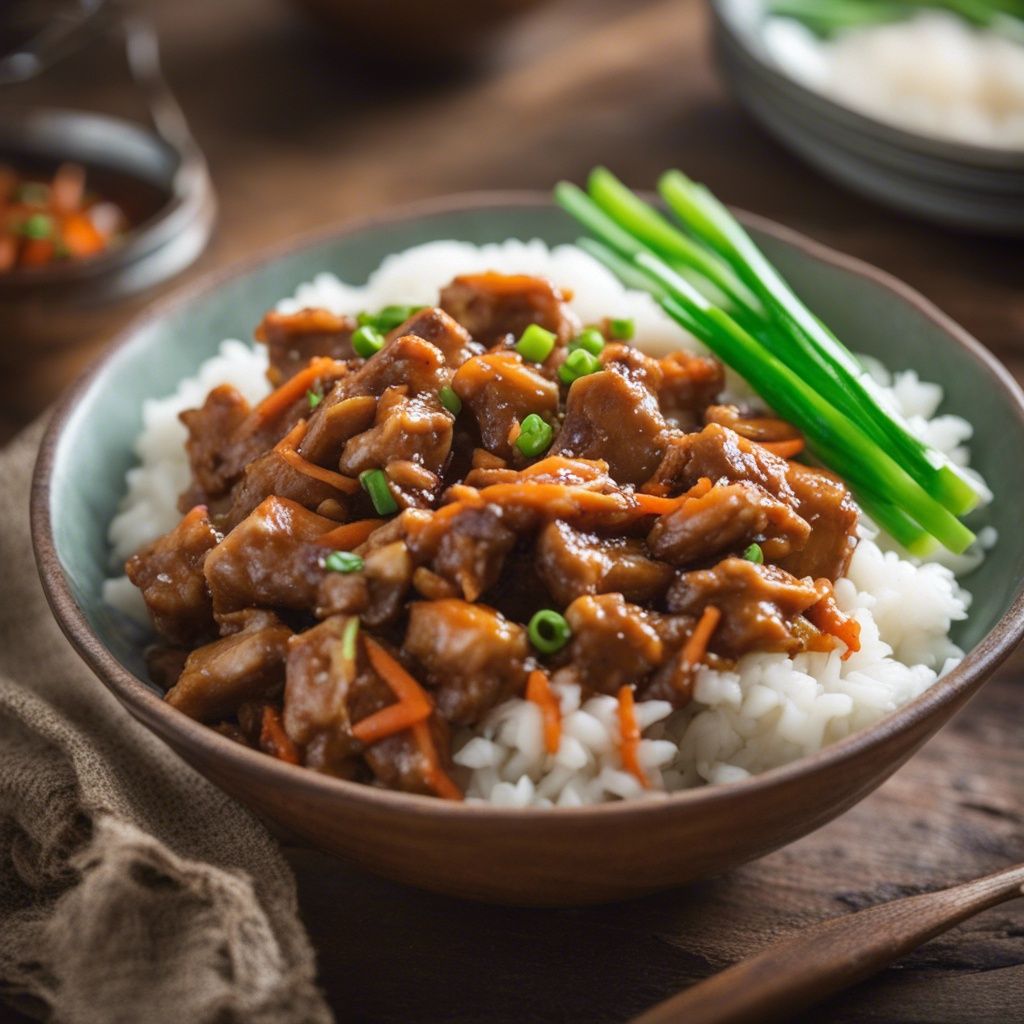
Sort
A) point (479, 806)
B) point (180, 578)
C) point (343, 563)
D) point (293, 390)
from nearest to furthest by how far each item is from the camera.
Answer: point (479, 806) < point (343, 563) < point (180, 578) < point (293, 390)

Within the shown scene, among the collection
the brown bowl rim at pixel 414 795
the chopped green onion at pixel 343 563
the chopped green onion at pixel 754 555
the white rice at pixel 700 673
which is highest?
the chopped green onion at pixel 343 563

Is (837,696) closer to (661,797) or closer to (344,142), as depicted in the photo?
(661,797)

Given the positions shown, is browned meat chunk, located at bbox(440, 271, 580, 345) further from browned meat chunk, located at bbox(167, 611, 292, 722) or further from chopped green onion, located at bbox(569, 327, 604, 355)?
browned meat chunk, located at bbox(167, 611, 292, 722)

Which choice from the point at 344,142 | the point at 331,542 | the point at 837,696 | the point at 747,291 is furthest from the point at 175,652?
the point at 344,142

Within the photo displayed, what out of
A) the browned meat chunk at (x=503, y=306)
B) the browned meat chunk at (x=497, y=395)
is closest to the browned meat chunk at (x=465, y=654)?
the browned meat chunk at (x=497, y=395)

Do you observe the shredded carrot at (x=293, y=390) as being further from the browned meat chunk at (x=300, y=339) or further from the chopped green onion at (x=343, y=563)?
the chopped green onion at (x=343, y=563)

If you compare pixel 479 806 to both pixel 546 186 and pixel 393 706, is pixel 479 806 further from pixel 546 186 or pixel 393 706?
pixel 546 186

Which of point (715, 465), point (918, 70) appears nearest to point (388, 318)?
point (715, 465)
